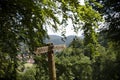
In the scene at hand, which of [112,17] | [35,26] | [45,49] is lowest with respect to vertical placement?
[45,49]

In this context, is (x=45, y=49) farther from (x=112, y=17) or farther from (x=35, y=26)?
(x=112, y=17)

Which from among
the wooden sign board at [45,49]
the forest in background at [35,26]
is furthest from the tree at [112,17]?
the wooden sign board at [45,49]

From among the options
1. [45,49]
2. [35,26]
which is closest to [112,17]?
[35,26]

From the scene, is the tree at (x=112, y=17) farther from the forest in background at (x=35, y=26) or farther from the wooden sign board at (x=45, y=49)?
the wooden sign board at (x=45, y=49)

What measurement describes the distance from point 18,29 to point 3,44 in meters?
0.64

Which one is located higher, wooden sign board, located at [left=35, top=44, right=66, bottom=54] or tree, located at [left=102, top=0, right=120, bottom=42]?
tree, located at [left=102, top=0, right=120, bottom=42]

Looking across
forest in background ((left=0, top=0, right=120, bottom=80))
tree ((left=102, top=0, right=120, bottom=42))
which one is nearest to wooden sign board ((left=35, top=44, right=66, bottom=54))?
forest in background ((left=0, top=0, right=120, bottom=80))

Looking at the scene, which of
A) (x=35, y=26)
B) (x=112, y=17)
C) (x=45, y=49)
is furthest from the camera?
(x=112, y=17)

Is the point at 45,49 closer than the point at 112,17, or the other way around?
the point at 45,49

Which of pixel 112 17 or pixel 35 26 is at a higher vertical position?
pixel 112 17

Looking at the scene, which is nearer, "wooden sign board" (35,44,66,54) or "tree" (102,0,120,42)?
"wooden sign board" (35,44,66,54)

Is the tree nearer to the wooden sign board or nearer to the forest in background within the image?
the forest in background

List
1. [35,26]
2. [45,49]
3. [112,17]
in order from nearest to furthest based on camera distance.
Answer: [45,49] < [35,26] < [112,17]

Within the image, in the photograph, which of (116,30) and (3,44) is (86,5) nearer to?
(3,44)
